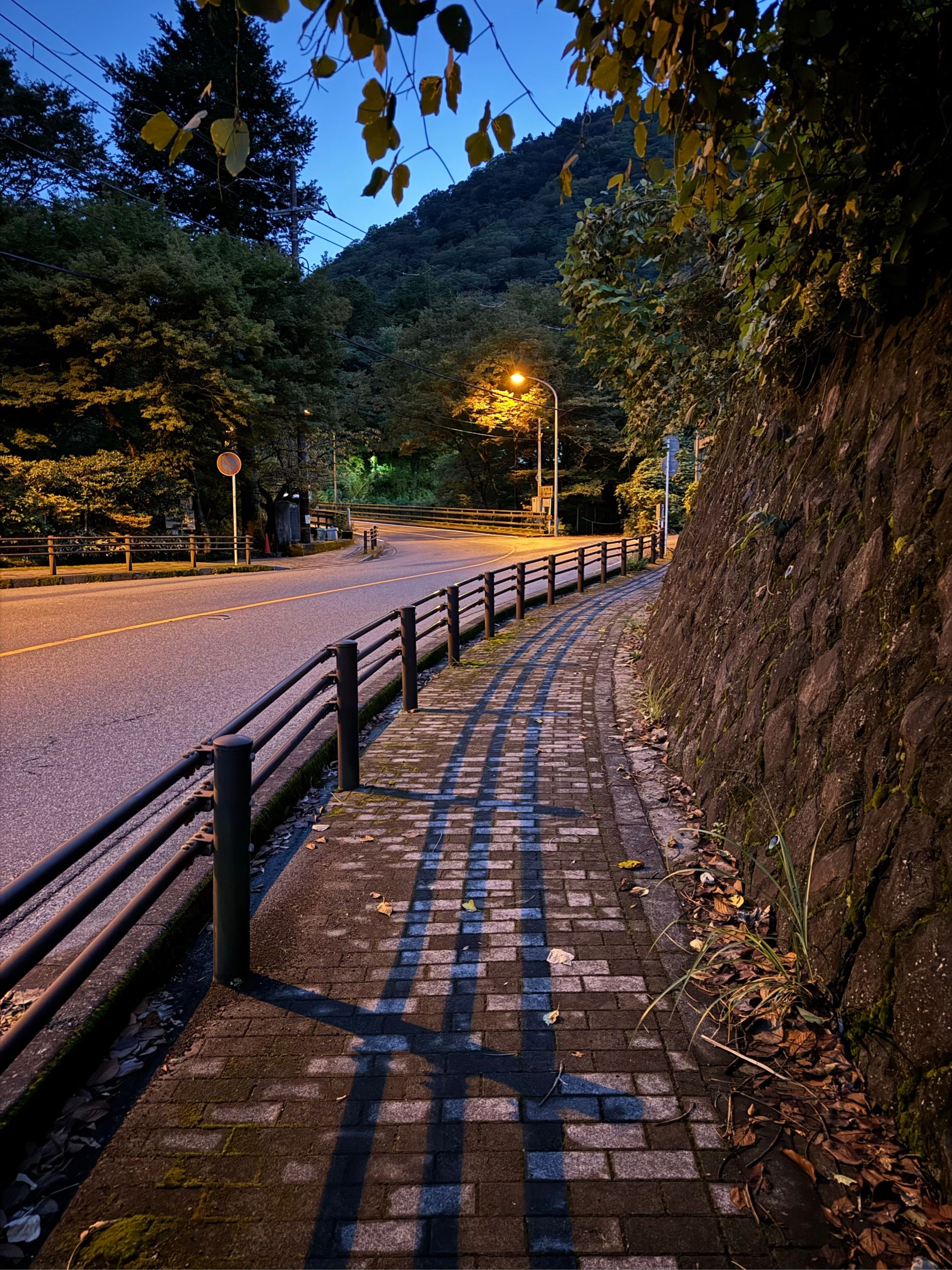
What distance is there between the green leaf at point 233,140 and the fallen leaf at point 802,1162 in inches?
121

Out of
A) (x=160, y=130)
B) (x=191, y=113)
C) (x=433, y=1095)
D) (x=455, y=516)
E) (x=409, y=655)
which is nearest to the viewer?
(x=160, y=130)

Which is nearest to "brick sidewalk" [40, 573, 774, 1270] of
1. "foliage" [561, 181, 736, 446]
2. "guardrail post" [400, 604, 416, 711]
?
"guardrail post" [400, 604, 416, 711]

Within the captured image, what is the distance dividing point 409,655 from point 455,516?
51045 millimetres

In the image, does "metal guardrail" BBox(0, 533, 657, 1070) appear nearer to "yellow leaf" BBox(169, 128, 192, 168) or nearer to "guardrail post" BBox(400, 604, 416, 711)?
"guardrail post" BBox(400, 604, 416, 711)

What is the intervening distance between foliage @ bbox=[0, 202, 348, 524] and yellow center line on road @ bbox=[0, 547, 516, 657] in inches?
350

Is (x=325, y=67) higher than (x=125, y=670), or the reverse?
(x=325, y=67)

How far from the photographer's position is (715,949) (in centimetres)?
366

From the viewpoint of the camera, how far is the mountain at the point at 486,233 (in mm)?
81812

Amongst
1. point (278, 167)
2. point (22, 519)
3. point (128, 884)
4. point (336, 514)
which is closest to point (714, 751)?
point (128, 884)

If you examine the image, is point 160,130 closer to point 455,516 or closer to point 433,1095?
point 433,1095

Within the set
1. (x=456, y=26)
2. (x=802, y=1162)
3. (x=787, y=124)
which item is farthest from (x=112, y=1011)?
(x=787, y=124)

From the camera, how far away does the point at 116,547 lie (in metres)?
24.8

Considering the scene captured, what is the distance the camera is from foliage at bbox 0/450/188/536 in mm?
23812

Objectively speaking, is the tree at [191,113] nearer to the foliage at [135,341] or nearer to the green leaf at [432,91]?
the foliage at [135,341]
